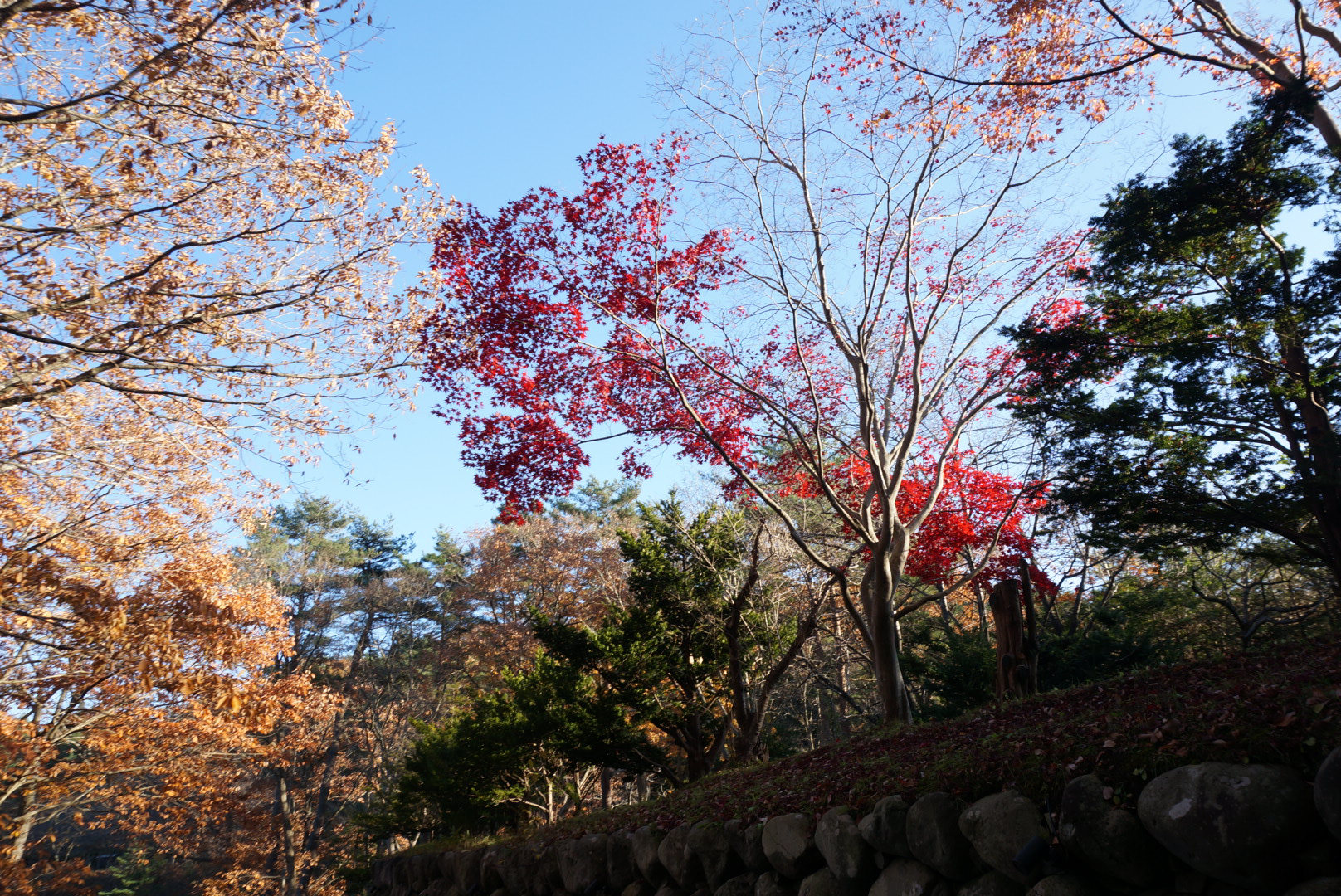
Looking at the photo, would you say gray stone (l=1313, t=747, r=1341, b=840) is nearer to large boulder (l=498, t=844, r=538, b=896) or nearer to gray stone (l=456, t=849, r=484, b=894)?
large boulder (l=498, t=844, r=538, b=896)

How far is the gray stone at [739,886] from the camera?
4.81 m

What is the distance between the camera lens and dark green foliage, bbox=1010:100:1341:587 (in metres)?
6.20

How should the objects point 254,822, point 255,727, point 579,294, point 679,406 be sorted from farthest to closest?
1. point 254,822
2. point 255,727
3. point 679,406
4. point 579,294

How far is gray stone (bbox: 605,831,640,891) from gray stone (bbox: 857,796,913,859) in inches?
116

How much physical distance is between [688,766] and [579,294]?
6690 mm

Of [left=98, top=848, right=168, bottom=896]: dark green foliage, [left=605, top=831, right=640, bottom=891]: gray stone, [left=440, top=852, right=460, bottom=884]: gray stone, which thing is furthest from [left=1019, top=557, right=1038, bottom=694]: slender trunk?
[left=98, top=848, right=168, bottom=896]: dark green foliage

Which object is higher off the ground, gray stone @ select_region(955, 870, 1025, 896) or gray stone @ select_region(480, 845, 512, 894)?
gray stone @ select_region(955, 870, 1025, 896)

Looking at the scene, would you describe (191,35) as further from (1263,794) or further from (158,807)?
(158,807)

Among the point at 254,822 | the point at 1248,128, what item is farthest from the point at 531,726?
the point at 254,822

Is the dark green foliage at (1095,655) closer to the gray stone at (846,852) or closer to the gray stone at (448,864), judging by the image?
the gray stone at (846,852)

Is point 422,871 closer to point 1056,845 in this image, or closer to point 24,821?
point 24,821

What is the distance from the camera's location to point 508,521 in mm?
7859

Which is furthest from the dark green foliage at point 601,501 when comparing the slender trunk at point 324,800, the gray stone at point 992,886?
the gray stone at point 992,886

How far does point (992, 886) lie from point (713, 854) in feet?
8.07
